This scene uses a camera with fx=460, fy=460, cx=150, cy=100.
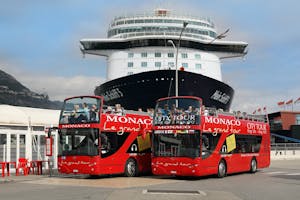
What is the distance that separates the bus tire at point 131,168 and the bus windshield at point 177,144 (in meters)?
1.45

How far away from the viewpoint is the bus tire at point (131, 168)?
19.2m

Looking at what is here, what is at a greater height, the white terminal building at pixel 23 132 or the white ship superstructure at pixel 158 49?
the white ship superstructure at pixel 158 49

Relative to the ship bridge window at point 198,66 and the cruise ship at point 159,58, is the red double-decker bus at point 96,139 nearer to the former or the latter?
the cruise ship at point 159,58

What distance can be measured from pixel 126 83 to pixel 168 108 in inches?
815

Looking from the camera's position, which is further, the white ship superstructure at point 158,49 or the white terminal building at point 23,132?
the white ship superstructure at point 158,49

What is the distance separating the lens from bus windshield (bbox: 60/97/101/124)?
1798 centimetres

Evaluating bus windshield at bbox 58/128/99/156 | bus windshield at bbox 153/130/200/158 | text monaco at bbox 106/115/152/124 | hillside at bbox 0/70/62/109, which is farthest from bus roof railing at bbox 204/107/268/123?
hillside at bbox 0/70/62/109

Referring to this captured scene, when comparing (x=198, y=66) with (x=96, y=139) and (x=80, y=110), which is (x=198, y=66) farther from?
(x=96, y=139)

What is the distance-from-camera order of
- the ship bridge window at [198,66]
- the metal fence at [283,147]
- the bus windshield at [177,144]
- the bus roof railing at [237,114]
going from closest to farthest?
the bus windshield at [177,144] → the bus roof railing at [237,114] → the metal fence at [283,147] → the ship bridge window at [198,66]

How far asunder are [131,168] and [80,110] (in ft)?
10.9

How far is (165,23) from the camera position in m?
44.9

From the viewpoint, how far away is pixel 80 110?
1838cm

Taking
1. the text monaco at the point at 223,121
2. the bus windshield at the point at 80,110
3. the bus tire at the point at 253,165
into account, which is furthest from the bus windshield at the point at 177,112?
the bus tire at the point at 253,165

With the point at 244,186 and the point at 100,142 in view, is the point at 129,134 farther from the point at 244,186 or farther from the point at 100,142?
the point at 244,186
